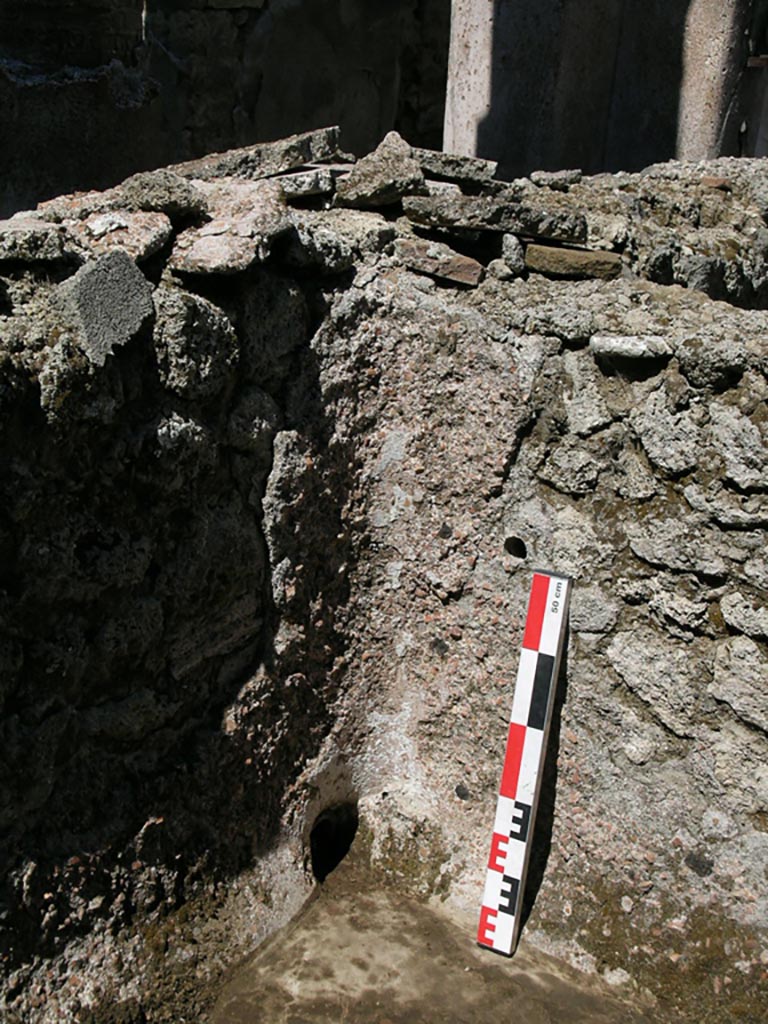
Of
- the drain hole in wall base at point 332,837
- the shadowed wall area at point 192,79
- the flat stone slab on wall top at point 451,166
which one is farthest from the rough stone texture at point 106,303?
the shadowed wall area at point 192,79

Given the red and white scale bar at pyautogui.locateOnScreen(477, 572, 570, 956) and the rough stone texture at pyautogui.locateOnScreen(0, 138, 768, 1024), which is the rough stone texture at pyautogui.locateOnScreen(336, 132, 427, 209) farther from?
the red and white scale bar at pyautogui.locateOnScreen(477, 572, 570, 956)

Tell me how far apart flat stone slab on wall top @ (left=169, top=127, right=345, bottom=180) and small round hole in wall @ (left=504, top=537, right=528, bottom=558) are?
3.74 feet

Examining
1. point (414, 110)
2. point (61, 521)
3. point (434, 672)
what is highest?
point (414, 110)

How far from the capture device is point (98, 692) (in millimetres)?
2076

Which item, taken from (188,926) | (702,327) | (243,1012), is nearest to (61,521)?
(188,926)

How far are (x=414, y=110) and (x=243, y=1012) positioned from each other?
4948 mm

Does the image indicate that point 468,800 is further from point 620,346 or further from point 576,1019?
point 620,346

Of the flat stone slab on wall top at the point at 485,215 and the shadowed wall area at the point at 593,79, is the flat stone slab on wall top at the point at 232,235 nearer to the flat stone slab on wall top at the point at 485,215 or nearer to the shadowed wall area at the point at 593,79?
the flat stone slab on wall top at the point at 485,215

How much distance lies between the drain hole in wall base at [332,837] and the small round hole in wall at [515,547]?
77 cm

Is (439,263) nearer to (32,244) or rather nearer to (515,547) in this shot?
(515,547)

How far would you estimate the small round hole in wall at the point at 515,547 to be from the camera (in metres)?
2.44

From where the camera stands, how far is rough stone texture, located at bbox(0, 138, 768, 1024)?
1960 millimetres

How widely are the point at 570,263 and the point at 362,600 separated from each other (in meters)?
0.96

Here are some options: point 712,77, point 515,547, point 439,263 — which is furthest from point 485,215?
point 712,77
